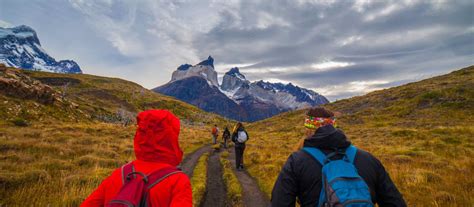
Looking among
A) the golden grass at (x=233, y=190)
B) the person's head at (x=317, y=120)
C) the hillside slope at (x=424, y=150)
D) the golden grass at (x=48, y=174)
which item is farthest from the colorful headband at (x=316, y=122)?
the golden grass at (x=48, y=174)

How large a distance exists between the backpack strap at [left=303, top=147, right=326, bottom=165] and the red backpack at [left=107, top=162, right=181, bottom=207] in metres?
1.53

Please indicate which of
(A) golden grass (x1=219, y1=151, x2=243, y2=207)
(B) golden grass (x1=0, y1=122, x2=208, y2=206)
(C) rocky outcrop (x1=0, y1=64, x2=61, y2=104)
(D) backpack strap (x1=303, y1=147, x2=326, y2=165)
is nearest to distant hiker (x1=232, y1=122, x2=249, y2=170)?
(A) golden grass (x1=219, y1=151, x2=243, y2=207)

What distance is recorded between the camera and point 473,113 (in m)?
31.6

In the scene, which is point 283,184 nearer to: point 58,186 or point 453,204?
point 453,204

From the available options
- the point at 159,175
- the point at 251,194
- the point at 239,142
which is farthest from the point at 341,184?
the point at 239,142

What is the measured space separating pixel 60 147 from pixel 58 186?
733cm

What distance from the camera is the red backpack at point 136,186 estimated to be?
2.20 m

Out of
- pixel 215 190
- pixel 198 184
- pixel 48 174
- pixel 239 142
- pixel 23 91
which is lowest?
pixel 215 190

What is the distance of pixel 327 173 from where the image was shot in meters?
2.68

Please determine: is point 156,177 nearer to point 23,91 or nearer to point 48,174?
point 48,174

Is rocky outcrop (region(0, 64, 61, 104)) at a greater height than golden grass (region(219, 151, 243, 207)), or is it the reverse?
rocky outcrop (region(0, 64, 61, 104))

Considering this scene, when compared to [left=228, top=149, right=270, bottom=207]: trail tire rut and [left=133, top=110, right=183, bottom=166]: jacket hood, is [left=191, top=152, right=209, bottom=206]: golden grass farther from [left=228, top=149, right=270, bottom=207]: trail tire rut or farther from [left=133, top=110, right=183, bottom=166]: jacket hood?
[left=133, top=110, right=183, bottom=166]: jacket hood

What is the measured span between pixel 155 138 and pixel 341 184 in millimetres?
1973

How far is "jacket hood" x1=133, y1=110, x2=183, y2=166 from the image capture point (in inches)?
104
